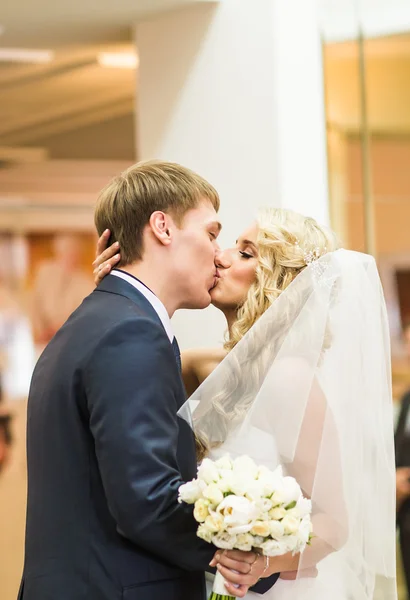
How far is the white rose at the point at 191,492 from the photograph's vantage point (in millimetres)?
1973

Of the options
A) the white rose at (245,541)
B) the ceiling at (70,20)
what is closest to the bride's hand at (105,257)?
the white rose at (245,541)

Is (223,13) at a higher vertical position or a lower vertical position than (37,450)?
higher

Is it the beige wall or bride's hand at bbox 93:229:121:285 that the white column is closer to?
the beige wall

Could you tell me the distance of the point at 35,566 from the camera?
7.18 ft

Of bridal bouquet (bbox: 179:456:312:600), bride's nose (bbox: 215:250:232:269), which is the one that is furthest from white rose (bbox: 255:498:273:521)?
bride's nose (bbox: 215:250:232:269)

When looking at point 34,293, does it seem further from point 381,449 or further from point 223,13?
point 381,449

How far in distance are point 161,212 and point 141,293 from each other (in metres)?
0.20

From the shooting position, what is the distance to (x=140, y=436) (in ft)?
6.52

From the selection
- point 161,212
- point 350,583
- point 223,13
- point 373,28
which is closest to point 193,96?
point 223,13

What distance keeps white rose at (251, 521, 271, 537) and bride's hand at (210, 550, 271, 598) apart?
0.11 m

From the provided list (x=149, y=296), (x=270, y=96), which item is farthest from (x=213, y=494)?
(x=270, y=96)

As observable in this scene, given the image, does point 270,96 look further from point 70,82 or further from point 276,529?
point 70,82

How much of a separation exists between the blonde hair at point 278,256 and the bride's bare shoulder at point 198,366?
60 cm

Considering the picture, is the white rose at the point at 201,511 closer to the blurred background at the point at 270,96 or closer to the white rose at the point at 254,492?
the white rose at the point at 254,492
